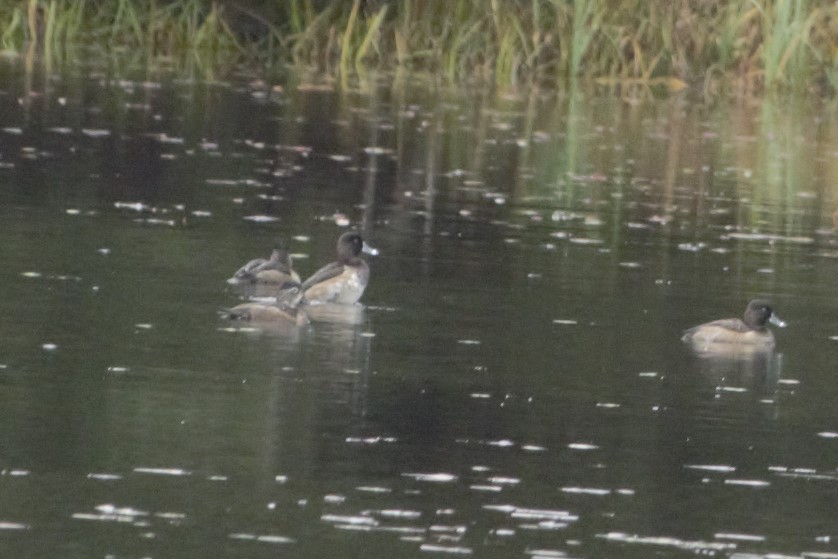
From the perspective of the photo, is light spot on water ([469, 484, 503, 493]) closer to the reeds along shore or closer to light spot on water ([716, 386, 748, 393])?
light spot on water ([716, 386, 748, 393])

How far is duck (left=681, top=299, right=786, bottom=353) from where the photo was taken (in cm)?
1167

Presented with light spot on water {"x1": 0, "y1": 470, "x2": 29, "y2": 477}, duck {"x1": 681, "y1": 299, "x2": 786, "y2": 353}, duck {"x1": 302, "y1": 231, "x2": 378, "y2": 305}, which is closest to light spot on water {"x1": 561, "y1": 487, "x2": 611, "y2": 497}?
light spot on water {"x1": 0, "y1": 470, "x2": 29, "y2": 477}

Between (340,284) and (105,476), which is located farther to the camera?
(340,284)

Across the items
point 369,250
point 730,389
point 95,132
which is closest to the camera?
point 730,389

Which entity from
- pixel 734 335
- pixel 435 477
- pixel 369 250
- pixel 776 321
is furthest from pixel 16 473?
pixel 369 250

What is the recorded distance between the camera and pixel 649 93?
29031 millimetres

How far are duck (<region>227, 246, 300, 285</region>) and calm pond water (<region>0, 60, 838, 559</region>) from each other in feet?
0.60

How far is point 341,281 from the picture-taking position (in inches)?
494

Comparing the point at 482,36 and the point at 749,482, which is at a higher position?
the point at 482,36

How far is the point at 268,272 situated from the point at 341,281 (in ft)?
1.32

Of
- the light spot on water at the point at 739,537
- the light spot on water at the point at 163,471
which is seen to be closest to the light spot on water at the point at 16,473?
the light spot on water at the point at 163,471

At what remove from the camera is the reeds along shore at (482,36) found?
2850cm

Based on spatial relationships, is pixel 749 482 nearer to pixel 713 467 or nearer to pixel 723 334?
pixel 713 467

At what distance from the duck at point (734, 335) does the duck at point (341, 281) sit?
5.55ft
